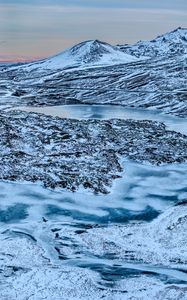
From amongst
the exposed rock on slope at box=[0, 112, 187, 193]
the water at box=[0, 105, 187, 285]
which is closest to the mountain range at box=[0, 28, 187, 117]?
the exposed rock on slope at box=[0, 112, 187, 193]

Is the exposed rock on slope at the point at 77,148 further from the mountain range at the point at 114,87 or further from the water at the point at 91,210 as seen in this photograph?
the mountain range at the point at 114,87

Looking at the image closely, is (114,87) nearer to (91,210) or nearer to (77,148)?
(77,148)

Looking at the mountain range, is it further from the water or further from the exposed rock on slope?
the water

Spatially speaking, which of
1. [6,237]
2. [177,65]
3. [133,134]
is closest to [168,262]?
[6,237]

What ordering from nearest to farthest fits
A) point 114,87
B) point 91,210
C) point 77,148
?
point 91,210 < point 77,148 < point 114,87

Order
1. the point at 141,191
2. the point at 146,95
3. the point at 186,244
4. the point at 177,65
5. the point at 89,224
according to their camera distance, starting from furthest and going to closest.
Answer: the point at 177,65, the point at 146,95, the point at 141,191, the point at 89,224, the point at 186,244

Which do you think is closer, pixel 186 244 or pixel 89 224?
pixel 186 244

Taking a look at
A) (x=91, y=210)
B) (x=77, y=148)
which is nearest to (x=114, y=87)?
(x=77, y=148)

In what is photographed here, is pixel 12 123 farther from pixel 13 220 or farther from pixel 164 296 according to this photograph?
pixel 164 296
